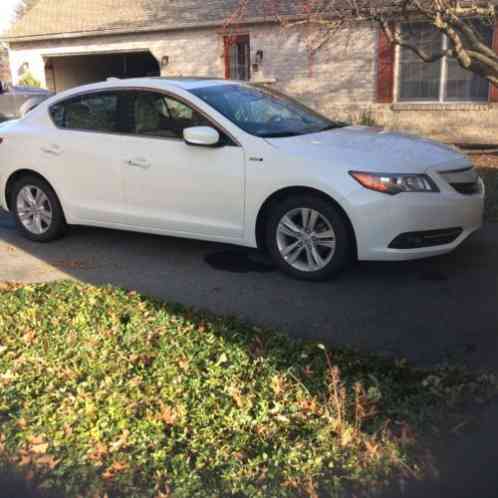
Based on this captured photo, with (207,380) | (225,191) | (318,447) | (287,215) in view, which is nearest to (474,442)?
(318,447)

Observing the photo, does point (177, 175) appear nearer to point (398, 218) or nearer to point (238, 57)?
point (398, 218)

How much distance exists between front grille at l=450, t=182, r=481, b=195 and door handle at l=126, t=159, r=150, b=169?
2752 mm

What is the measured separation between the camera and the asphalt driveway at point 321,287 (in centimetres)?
438

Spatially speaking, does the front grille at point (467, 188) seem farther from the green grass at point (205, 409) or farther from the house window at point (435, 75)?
the house window at point (435, 75)

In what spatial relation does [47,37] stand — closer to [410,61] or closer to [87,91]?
[410,61]

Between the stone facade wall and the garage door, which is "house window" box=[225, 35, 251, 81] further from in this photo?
the garage door

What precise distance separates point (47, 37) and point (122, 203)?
1664cm

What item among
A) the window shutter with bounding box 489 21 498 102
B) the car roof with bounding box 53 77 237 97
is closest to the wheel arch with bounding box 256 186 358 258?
the car roof with bounding box 53 77 237 97

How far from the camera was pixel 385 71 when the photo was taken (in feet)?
50.0

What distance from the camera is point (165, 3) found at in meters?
19.7

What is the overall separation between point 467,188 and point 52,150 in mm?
4063

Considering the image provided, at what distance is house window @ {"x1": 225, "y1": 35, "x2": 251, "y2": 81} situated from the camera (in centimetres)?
1745

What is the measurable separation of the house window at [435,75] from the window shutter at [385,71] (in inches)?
9.5

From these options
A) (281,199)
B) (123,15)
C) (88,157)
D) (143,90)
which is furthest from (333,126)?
(123,15)
